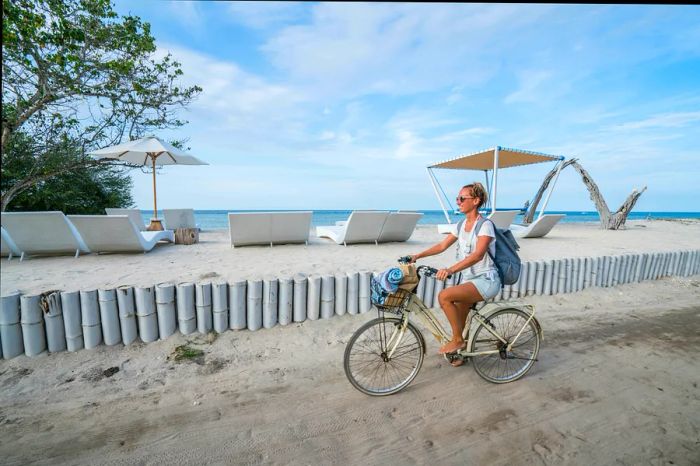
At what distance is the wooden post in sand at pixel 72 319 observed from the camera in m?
3.47

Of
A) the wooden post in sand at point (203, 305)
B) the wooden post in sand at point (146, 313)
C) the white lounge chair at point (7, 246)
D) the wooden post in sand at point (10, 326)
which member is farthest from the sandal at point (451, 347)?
the white lounge chair at point (7, 246)

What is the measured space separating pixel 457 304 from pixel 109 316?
11.2 ft

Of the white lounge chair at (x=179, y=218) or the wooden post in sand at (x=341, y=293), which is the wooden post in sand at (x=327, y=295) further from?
the white lounge chair at (x=179, y=218)

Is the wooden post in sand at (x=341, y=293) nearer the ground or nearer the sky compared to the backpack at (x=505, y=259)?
nearer the ground

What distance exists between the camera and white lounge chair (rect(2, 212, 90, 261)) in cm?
595

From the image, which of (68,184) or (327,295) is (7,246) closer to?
(327,295)

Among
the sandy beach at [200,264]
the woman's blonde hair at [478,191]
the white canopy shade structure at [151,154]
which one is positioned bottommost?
the sandy beach at [200,264]

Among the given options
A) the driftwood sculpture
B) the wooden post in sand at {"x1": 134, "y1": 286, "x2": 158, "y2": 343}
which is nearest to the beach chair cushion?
the wooden post in sand at {"x1": 134, "y1": 286, "x2": 158, "y2": 343}

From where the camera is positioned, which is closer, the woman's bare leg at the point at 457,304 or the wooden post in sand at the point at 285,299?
the woman's bare leg at the point at 457,304

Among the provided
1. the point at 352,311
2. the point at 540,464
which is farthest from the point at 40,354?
the point at 540,464

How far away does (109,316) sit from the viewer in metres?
3.58

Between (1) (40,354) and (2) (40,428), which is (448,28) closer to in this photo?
(2) (40,428)

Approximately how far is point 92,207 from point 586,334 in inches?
598

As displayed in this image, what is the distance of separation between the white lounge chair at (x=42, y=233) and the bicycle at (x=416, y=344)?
604cm
